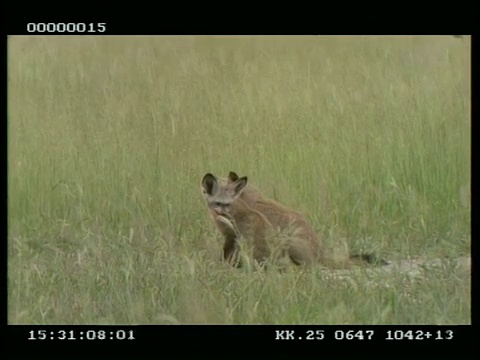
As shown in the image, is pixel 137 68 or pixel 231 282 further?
pixel 137 68

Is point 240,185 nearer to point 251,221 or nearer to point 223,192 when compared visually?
point 223,192

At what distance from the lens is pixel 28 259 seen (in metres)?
7.26

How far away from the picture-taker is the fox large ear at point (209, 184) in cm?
761

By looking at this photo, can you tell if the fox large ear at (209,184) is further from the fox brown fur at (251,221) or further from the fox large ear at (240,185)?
the fox large ear at (240,185)

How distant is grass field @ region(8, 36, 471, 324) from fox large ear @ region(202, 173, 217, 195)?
0.30m

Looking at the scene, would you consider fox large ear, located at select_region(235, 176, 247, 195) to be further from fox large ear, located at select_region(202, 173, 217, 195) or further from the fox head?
fox large ear, located at select_region(202, 173, 217, 195)

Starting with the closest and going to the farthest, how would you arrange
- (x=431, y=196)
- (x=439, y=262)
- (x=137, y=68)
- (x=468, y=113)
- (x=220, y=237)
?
(x=439, y=262)
(x=220, y=237)
(x=431, y=196)
(x=468, y=113)
(x=137, y=68)

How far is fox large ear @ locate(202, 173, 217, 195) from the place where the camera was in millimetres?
7605

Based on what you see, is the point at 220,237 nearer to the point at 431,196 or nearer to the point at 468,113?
the point at 431,196

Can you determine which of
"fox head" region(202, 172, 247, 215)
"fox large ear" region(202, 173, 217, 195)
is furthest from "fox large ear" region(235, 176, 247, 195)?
"fox large ear" region(202, 173, 217, 195)

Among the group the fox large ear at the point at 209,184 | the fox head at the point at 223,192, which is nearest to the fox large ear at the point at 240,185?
the fox head at the point at 223,192

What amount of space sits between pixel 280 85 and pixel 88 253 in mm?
2758

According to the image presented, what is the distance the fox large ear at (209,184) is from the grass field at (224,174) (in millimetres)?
305

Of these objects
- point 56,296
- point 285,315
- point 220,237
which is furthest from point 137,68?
point 285,315
